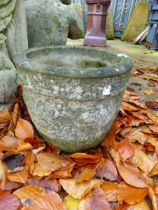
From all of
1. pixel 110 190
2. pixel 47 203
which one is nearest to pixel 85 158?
pixel 110 190

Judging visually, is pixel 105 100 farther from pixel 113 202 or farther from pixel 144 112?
pixel 144 112

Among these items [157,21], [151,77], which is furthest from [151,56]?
[151,77]

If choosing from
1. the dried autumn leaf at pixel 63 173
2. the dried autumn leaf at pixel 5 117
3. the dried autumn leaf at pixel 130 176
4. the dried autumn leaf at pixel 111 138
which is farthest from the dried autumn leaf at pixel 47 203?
the dried autumn leaf at pixel 5 117

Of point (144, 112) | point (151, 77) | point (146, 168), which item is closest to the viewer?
point (146, 168)

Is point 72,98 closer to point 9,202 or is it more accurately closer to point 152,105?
point 9,202

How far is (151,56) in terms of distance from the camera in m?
4.38

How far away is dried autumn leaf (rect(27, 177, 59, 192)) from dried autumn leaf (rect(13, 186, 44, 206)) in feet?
0.10

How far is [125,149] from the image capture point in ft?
4.34

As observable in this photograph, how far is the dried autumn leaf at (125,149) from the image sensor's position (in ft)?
4.22

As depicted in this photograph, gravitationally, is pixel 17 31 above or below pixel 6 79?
above

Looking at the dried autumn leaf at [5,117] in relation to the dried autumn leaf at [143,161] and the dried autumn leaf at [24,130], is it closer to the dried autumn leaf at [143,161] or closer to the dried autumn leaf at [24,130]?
the dried autumn leaf at [24,130]

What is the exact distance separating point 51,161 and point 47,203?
236 mm

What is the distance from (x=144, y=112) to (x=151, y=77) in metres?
1.19

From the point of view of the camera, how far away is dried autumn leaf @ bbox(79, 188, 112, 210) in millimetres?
1004
